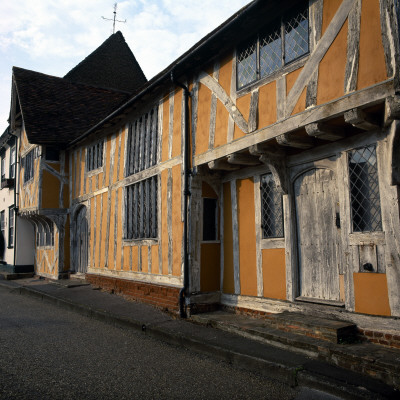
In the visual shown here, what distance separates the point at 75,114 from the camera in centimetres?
1530

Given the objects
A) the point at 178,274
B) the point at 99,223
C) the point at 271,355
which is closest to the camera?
the point at 271,355

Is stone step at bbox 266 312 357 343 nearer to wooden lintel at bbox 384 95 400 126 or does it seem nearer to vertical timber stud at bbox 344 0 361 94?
wooden lintel at bbox 384 95 400 126

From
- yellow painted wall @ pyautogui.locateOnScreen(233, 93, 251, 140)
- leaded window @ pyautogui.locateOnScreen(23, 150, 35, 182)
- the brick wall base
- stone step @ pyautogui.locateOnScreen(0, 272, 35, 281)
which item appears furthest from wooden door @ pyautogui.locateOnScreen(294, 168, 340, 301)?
stone step @ pyautogui.locateOnScreen(0, 272, 35, 281)

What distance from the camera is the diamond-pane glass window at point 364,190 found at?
486cm

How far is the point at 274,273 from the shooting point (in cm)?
628

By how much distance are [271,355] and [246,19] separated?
4787mm

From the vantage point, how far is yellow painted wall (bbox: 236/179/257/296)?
265 inches

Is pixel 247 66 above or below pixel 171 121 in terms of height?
above

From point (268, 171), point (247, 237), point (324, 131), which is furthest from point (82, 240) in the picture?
point (324, 131)

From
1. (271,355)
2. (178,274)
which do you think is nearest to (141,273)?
(178,274)

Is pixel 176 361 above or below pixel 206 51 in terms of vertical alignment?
below

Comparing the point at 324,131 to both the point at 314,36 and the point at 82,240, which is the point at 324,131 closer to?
the point at 314,36

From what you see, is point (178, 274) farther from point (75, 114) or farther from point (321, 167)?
point (75, 114)

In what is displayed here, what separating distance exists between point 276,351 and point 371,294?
1.37 m
